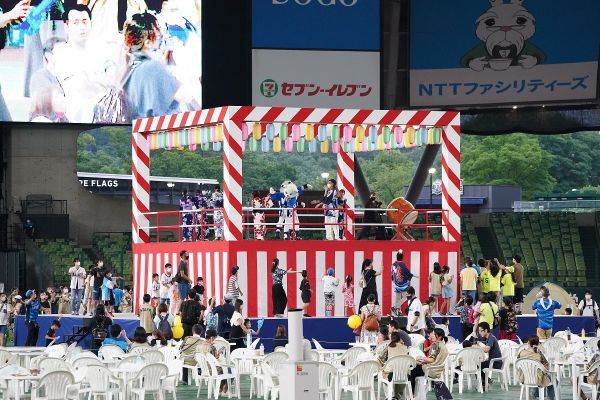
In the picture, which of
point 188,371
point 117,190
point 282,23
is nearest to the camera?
point 188,371

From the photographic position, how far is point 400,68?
4066 centimetres

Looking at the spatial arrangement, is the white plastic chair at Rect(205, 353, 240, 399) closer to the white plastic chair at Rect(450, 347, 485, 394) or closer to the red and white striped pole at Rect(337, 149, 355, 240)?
the white plastic chair at Rect(450, 347, 485, 394)

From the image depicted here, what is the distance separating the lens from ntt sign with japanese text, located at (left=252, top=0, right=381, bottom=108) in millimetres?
38625

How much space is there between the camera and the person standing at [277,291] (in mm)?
27328

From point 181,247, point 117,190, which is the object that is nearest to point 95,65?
point 181,247

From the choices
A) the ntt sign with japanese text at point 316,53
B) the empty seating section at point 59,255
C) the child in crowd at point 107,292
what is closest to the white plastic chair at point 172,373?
the child in crowd at point 107,292

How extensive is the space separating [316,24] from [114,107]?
7108mm

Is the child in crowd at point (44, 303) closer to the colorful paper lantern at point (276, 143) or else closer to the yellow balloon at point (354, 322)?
the colorful paper lantern at point (276, 143)

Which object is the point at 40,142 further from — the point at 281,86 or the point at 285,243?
the point at 285,243

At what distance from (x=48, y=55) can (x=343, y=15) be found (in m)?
9.11

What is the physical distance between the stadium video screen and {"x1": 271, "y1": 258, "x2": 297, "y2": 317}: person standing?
585 inches

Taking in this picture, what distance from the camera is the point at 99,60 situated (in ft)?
140

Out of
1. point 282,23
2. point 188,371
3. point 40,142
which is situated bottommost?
point 188,371

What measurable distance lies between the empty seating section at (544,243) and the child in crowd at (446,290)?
18.3 meters
